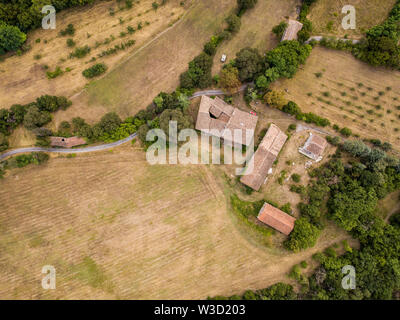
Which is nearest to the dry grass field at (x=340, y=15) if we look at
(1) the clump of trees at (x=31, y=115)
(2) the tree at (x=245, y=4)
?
(2) the tree at (x=245, y=4)

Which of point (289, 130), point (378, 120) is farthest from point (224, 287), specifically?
point (378, 120)

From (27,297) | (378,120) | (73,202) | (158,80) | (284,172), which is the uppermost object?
(158,80)

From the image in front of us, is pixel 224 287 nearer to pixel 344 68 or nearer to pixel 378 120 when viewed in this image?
pixel 378 120

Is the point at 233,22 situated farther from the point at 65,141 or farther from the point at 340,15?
the point at 65,141

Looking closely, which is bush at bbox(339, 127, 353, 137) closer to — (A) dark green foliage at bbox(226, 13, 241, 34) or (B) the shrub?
(A) dark green foliage at bbox(226, 13, 241, 34)

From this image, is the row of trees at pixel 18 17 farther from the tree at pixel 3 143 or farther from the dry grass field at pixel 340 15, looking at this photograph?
the dry grass field at pixel 340 15
